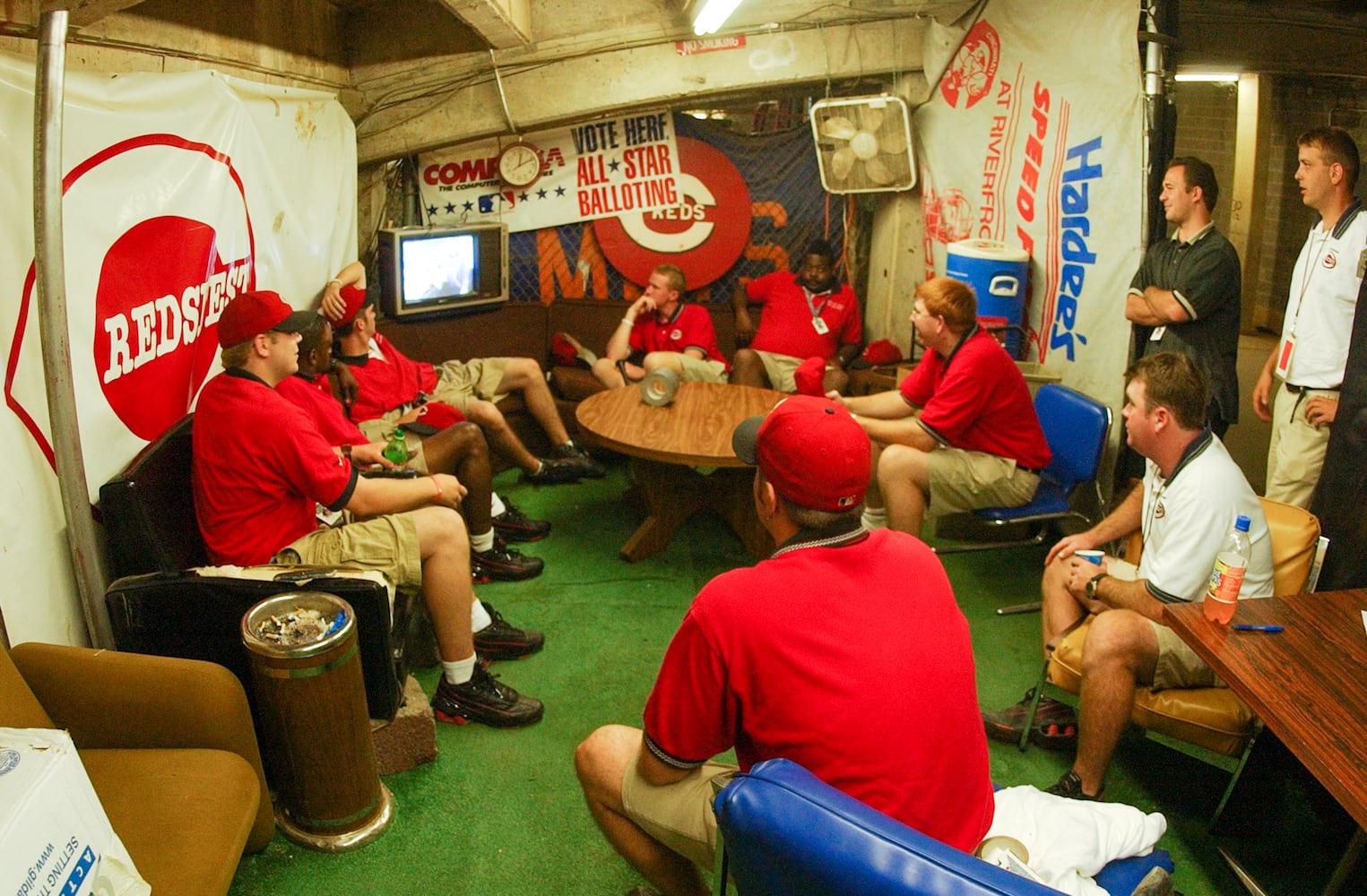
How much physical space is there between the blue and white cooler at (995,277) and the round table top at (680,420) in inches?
43.6

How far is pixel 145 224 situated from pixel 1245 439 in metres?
5.04

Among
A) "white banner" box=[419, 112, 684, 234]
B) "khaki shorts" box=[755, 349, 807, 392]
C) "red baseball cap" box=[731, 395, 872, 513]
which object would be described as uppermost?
"white banner" box=[419, 112, 684, 234]

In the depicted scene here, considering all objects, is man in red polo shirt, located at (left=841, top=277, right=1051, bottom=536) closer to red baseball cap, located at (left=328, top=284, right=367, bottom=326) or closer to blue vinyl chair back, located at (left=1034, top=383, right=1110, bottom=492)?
blue vinyl chair back, located at (left=1034, top=383, right=1110, bottom=492)

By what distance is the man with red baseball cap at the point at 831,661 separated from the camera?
1529 millimetres

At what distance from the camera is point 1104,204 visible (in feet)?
13.4

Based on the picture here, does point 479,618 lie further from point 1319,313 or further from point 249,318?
point 1319,313

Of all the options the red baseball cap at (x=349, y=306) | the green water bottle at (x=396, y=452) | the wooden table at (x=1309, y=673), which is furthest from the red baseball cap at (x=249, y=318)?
the wooden table at (x=1309, y=673)

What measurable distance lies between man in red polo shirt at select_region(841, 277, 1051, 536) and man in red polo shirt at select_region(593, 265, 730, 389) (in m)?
1.61

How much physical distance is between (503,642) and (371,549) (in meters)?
0.68

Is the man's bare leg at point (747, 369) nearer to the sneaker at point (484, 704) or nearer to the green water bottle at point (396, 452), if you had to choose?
the green water bottle at point (396, 452)

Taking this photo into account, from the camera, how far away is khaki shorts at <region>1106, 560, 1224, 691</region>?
2.52 metres

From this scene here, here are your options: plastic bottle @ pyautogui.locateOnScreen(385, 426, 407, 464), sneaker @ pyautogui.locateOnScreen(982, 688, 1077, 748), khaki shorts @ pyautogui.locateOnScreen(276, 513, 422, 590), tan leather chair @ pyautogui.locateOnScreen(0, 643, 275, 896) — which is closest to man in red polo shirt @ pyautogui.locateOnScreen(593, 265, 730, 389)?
plastic bottle @ pyautogui.locateOnScreen(385, 426, 407, 464)

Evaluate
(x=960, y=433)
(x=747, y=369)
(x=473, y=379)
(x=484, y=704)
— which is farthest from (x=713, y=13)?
(x=484, y=704)

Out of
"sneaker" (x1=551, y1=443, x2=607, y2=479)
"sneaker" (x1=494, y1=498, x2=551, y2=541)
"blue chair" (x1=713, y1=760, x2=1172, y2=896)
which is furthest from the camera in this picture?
"sneaker" (x1=551, y1=443, x2=607, y2=479)
